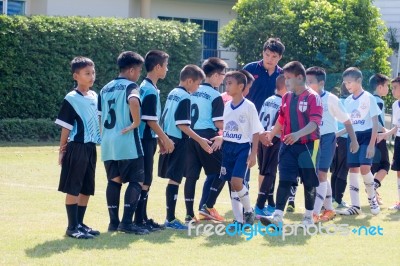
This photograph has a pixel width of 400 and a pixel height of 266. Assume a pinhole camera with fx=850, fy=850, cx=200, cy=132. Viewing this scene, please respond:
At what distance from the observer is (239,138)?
938 cm

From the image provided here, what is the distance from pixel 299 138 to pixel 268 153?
4.22 feet

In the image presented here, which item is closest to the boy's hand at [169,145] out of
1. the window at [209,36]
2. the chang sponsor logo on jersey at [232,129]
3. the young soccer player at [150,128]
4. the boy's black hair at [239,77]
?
the young soccer player at [150,128]

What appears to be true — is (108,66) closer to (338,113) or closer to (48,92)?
(48,92)

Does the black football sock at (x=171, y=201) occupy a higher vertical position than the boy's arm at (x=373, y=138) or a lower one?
lower

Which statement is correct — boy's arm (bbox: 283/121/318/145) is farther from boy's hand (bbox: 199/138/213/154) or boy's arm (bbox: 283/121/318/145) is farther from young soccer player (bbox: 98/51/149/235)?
young soccer player (bbox: 98/51/149/235)

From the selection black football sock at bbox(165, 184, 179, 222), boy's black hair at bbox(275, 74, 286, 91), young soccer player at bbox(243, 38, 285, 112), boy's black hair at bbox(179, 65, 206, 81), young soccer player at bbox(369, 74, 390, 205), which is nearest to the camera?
black football sock at bbox(165, 184, 179, 222)

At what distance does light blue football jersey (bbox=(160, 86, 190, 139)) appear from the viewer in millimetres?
9367

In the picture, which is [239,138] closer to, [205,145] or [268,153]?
[205,145]

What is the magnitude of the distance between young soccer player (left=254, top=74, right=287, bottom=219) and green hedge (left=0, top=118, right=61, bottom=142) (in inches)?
382

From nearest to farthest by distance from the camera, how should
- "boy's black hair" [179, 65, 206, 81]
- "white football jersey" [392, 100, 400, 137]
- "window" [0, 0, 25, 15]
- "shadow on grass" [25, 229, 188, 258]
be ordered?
"shadow on grass" [25, 229, 188, 258] < "boy's black hair" [179, 65, 206, 81] < "white football jersey" [392, 100, 400, 137] < "window" [0, 0, 25, 15]

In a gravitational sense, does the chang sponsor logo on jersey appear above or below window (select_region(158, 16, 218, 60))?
below

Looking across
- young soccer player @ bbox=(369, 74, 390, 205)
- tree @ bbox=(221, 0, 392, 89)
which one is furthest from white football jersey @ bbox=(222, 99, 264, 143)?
tree @ bbox=(221, 0, 392, 89)

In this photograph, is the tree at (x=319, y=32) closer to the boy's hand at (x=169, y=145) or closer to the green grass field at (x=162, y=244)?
the green grass field at (x=162, y=244)

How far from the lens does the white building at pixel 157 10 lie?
904 inches
